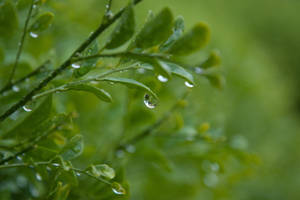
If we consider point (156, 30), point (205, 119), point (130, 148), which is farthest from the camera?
point (205, 119)

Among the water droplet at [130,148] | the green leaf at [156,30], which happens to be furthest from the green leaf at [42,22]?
the water droplet at [130,148]

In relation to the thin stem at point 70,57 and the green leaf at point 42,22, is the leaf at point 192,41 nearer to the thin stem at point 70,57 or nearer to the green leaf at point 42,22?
the thin stem at point 70,57

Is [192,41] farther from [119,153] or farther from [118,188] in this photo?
[119,153]

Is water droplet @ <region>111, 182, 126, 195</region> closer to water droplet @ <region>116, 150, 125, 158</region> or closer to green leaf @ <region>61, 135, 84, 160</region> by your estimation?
green leaf @ <region>61, 135, 84, 160</region>

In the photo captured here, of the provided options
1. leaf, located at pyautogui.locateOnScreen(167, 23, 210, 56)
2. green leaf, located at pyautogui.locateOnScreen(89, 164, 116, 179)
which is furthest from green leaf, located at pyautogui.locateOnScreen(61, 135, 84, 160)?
leaf, located at pyautogui.locateOnScreen(167, 23, 210, 56)

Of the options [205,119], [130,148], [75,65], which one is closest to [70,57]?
[75,65]

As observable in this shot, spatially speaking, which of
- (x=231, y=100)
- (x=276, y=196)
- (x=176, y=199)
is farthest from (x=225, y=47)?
(x=176, y=199)

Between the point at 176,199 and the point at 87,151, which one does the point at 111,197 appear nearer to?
the point at 87,151

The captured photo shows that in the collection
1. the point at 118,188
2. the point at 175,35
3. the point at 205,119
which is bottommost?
the point at 118,188
